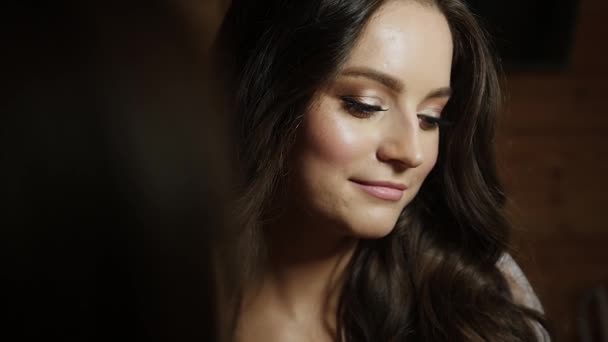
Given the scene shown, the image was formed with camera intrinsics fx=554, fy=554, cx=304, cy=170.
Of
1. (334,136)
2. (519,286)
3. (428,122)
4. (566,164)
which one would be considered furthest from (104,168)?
(566,164)

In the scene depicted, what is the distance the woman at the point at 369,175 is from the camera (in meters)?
0.75

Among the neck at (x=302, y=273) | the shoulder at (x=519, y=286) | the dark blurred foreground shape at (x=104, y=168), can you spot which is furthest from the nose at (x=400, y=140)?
the dark blurred foreground shape at (x=104, y=168)

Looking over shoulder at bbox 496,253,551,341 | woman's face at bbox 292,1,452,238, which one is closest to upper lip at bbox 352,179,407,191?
woman's face at bbox 292,1,452,238

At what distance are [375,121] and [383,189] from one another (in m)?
0.10

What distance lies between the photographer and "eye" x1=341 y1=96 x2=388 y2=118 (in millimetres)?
752

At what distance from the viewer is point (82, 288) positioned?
23 cm

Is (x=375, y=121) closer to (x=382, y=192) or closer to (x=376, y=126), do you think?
(x=376, y=126)

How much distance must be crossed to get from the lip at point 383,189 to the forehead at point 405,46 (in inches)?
5.6

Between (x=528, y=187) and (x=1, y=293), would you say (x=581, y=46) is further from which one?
(x=1, y=293)

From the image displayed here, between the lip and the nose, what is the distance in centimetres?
4

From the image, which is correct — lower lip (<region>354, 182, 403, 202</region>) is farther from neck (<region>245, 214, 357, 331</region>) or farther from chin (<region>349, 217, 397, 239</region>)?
neck (<region>245, 214, 357, 331</region>)

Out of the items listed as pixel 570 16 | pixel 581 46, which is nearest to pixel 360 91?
pixel 570 16

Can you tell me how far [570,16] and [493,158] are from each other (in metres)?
1.38

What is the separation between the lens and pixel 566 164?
7.55ft
